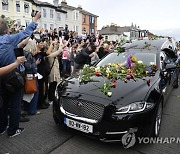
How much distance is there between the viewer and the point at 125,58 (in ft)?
16.5

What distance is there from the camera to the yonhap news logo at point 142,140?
10.6 ft

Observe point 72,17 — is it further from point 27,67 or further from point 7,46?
point 7,46

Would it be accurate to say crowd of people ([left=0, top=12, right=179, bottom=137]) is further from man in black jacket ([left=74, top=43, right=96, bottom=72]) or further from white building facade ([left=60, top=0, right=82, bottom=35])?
white building facade ([left=60, top=0, right=82, bottom=35])

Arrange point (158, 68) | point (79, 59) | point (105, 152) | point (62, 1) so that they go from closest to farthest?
point (105, 152) < point (158, 68) < point (79, 59) < point (62, 1)

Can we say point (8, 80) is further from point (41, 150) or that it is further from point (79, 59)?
point (79, 59)

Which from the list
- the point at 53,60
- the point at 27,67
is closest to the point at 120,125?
the point at 27,67

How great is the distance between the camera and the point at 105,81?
3.90m

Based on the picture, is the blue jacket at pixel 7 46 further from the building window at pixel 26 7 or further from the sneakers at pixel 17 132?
the building window at pixel 26 7

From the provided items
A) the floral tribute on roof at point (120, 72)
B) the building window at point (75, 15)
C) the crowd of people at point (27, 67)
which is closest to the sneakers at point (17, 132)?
the crowd of people at point (27, 67)

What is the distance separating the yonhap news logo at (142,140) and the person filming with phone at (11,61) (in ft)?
6.29

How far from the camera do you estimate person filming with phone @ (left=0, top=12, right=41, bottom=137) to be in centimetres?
329

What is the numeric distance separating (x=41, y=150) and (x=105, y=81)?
161cm

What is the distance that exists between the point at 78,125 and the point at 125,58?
7.53 feet

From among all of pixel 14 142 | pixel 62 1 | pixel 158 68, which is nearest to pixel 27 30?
pixel 14 142
